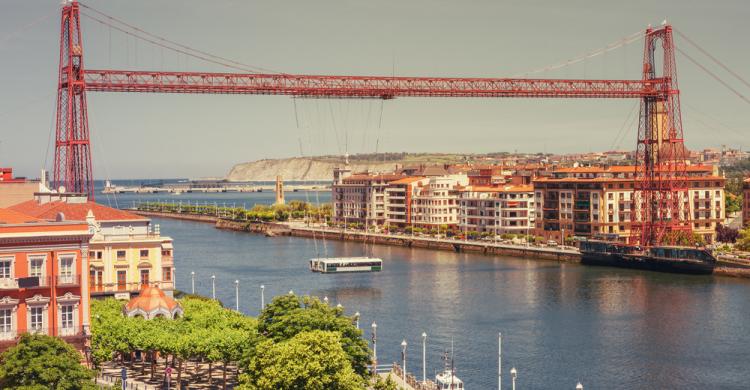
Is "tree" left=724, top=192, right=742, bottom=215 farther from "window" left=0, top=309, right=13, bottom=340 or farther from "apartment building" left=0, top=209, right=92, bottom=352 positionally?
"window" left=0, top=309, right=13, bottom=340

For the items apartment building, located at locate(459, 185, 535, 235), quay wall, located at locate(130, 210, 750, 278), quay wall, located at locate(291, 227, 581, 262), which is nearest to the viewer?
quay wall, located at locate(130, 210, 750, 278)

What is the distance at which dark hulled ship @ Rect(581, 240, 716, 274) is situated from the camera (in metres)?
60.5

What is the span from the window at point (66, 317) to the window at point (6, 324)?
3.79 feet

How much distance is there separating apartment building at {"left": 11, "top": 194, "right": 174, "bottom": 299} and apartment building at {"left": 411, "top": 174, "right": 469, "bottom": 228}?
55.3 m

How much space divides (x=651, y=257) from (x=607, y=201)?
12.3 m

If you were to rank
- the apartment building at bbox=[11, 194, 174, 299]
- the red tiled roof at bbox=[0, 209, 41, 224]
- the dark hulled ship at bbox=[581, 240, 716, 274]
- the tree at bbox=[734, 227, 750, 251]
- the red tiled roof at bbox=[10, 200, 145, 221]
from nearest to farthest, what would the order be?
the red tiled roof at bbox=[0, 209, 41, 224]
the red tiled roof at bbox=[10, 200, 145, 221]
the apartment building at bbox=[11, 194, 174, 299]
the dark hulled ship at bbox=[581, 240, 716, 274]
the tree at bbox=[734, 227, 750, 251]

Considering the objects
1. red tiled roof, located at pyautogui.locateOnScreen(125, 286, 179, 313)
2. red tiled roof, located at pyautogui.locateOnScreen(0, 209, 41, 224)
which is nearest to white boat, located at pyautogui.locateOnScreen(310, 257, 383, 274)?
red tiled roof, located at pyautogui.locateOnScreen(125, 286, 179, 313)

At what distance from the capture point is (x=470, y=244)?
8056 cm

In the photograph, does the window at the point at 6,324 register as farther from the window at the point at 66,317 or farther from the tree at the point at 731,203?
the tree at the point at 731,203

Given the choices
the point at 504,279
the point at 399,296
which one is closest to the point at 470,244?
the point at 504,279

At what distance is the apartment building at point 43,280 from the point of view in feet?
78.9

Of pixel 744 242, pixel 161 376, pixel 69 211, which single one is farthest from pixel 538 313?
pixel 744 242

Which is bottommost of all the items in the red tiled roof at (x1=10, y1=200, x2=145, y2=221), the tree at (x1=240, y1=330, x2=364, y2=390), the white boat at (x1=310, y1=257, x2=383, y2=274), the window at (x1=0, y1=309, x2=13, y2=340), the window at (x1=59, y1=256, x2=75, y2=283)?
the white boat at (x1=310, y1=257, x2=383, y2=274)

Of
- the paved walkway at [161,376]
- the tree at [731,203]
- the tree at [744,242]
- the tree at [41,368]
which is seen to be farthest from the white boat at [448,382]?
the tree at [731,203]
